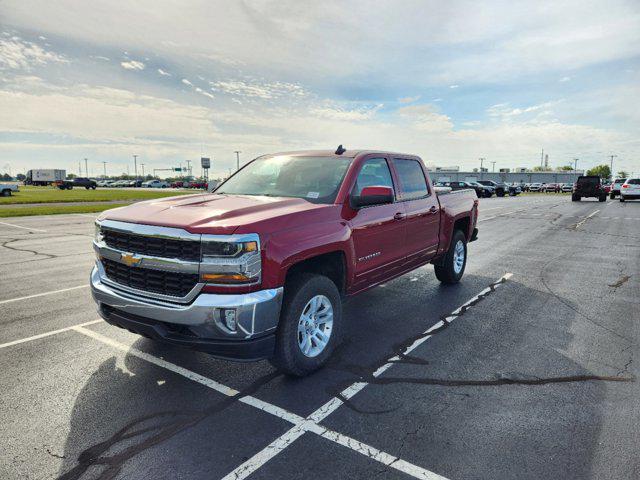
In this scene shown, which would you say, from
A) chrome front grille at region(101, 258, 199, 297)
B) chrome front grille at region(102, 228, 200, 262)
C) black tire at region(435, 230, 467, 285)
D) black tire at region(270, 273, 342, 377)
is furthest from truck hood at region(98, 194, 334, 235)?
black tire at region(435, 230, 467, 285)

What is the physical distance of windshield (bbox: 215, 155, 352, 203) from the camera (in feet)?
14.2

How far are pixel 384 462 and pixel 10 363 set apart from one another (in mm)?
3555

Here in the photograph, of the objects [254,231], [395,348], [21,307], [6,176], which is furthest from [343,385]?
[6,176]

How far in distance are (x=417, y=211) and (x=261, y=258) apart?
2908 millimetres

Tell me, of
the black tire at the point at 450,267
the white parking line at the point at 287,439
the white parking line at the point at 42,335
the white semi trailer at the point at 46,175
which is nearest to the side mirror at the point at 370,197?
the white parking line at the point at 287,439

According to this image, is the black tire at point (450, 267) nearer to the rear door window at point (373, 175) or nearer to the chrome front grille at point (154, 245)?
the rear door window at point (373, 175)

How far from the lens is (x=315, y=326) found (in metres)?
3.86

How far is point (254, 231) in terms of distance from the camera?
3150 mm

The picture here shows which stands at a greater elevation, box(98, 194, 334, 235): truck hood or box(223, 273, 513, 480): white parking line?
box(98, 194, 334, 235): truck hood

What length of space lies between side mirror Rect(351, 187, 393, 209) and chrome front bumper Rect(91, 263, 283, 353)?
128 cm

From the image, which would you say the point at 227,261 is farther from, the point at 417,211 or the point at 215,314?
the point at 417,211

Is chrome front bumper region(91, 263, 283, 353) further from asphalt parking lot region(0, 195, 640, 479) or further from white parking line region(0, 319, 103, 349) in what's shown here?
white parking line region(0, 319, 103, 349)

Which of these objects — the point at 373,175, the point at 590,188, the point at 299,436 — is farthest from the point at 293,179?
the point at 590,188

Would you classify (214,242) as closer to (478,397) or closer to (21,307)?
(478,397)
